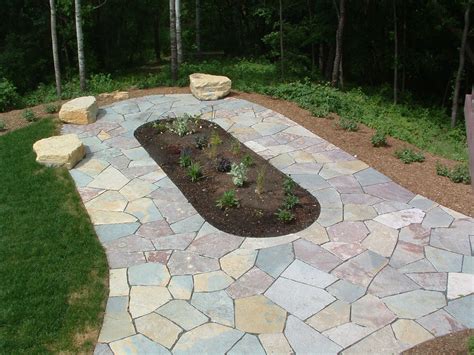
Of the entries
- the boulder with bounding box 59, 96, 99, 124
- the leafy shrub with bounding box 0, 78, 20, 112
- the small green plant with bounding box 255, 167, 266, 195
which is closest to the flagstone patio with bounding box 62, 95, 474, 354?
the small green plant with bounding box 255, 167, 266, 195

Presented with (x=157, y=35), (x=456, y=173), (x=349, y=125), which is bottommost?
(x=456, y=173)

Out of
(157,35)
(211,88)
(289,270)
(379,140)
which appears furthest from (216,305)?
(157,35)

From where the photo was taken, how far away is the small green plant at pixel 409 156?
23.2 ft

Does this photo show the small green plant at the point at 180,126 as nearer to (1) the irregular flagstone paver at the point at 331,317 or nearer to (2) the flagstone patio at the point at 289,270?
(2) the flagstone patio at the point at 289,270

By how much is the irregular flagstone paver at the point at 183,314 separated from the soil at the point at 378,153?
3375 mm

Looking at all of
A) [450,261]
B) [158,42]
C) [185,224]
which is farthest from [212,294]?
[158,42]

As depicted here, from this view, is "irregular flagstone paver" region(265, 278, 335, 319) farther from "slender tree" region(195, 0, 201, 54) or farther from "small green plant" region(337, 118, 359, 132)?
"slender tree" region(195, 0, 201, 54)

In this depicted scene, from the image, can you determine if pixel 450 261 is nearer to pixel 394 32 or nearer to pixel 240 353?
pixel 240 353

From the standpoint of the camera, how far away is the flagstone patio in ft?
13.2

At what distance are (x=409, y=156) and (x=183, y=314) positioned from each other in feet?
14.1

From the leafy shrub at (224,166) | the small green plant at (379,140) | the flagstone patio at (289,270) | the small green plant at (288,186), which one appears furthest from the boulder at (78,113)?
the small green plant at (379,140)

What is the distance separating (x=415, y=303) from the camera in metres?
4.38

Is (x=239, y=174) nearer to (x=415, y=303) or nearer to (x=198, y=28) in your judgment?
(x=415, y=303)

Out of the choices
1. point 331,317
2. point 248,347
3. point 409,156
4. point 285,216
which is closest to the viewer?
point 248,347
